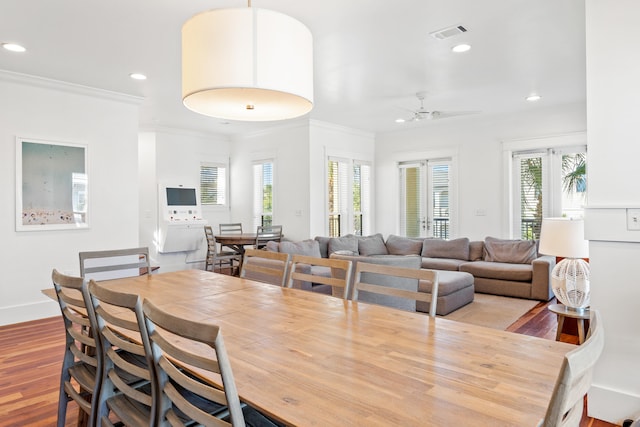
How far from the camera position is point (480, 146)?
22.1 feet

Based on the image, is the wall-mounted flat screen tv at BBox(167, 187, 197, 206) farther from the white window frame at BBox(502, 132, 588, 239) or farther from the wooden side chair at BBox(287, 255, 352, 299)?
the white window frame at BBox(502, 132, 588, 239)

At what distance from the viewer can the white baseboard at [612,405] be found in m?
2.18

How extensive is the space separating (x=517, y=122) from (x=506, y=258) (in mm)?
2224

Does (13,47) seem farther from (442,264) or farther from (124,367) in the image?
(442,264)

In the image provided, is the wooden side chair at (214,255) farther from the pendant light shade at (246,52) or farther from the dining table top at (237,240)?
the pendant light shade at (246,52)

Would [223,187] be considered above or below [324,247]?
above

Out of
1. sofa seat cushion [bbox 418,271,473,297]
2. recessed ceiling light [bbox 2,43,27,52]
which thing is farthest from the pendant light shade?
sofa seat cushion [bbox 418,271,473,297]

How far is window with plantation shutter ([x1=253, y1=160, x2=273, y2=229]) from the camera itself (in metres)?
7.52

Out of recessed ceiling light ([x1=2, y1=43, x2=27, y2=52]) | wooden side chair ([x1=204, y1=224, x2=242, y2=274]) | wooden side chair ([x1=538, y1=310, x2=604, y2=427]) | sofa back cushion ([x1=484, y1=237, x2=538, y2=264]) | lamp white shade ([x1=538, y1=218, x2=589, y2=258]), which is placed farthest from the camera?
wooden side chair ([x1=204, y1=224, x2=242, y2=274])

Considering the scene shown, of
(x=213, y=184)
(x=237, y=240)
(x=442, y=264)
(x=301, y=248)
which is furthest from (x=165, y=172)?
(x=442, y=264)

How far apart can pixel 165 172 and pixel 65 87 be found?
2.69 metres

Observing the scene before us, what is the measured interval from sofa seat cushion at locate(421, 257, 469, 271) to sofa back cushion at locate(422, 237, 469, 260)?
6.4 inches

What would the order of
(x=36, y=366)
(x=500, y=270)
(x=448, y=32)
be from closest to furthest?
(x=36, y=366) < (x=448, y=32) < (x=500, y=270)

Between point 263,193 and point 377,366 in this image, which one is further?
point 263,193
